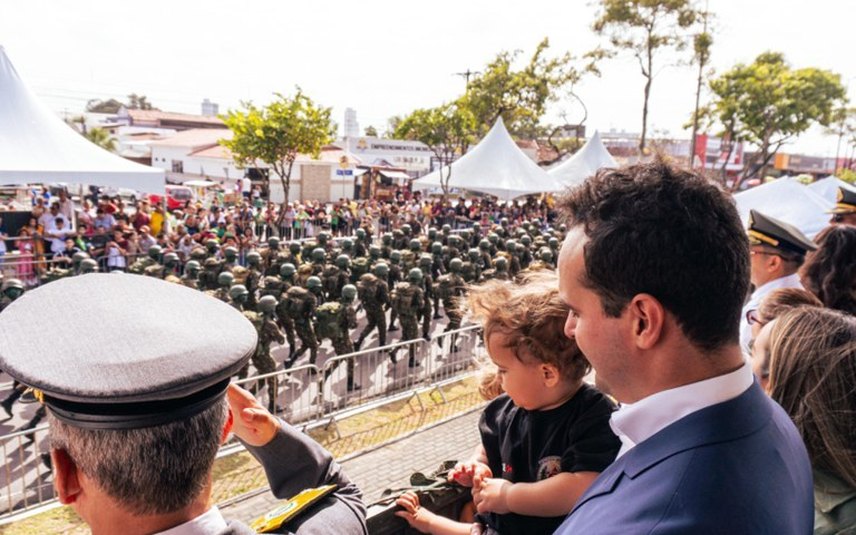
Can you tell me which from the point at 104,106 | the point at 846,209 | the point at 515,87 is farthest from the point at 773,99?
the point at 104,106

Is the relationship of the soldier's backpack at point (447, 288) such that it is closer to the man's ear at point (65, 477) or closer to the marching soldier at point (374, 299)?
the marching soldier at point (374, 299)

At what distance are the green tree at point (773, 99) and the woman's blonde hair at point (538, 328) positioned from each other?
99.3 feet

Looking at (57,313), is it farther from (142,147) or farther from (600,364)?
(142,147)

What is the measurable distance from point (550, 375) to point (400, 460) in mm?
4230

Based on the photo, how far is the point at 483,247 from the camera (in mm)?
12398

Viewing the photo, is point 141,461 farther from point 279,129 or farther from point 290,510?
point 279,129

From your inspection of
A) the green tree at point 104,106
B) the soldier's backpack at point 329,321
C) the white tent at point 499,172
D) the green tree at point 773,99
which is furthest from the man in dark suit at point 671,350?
the green tree at point 104,106

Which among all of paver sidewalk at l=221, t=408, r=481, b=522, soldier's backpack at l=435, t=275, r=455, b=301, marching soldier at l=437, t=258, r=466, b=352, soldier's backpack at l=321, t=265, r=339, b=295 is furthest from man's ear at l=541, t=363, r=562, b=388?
soldier's backpack at l=321, t=265, r=339, b=295

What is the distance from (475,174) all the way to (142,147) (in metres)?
42.3

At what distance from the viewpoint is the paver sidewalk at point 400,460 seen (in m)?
5.04

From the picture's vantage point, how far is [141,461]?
1.09 m

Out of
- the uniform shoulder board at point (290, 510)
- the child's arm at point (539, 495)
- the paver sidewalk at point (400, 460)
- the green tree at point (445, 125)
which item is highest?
the green tree at point (445, 125)

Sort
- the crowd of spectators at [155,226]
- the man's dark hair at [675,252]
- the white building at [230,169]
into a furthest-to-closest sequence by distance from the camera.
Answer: the white building at [230,169], the crowd of spectators at [155,226], the man's dark hair at [675,252]

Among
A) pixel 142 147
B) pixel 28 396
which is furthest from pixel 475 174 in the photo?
pixel 142 147
